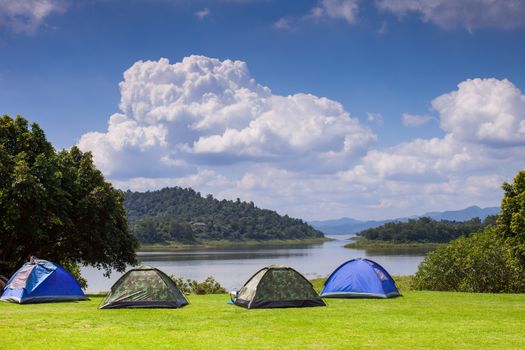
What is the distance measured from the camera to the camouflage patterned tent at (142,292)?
21.1 m

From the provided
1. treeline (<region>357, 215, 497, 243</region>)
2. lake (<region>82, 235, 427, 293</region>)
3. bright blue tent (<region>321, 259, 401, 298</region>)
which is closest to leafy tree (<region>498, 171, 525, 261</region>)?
bright blue tent (<region>321, 259, 401, 298</region>)

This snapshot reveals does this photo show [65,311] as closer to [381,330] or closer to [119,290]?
[119,290]

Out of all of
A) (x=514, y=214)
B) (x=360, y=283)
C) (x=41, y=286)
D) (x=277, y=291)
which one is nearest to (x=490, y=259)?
(x=514, y=214)

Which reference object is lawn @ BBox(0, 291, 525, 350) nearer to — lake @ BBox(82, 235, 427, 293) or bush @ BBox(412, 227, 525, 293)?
bush @ BBox(412, 227, 525, 293)

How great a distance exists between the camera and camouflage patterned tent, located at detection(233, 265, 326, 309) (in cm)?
2116

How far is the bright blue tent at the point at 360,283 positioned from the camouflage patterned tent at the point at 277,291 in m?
3.01

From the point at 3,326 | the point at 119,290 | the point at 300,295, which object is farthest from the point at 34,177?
the point at 300,295

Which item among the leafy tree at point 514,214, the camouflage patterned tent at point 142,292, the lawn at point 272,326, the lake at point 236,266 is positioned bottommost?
the lake at point 236,266

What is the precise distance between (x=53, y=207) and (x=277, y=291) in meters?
16.1

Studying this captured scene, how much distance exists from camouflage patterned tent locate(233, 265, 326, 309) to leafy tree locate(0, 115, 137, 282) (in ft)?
45.2

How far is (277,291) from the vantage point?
2144 centimetres

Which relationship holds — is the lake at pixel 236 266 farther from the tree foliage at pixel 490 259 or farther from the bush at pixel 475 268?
the tree foliage at pixel 490 259

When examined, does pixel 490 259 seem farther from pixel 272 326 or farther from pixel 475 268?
pixel 272 326

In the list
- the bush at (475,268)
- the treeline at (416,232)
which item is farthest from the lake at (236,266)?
the treeline at (416,232)
